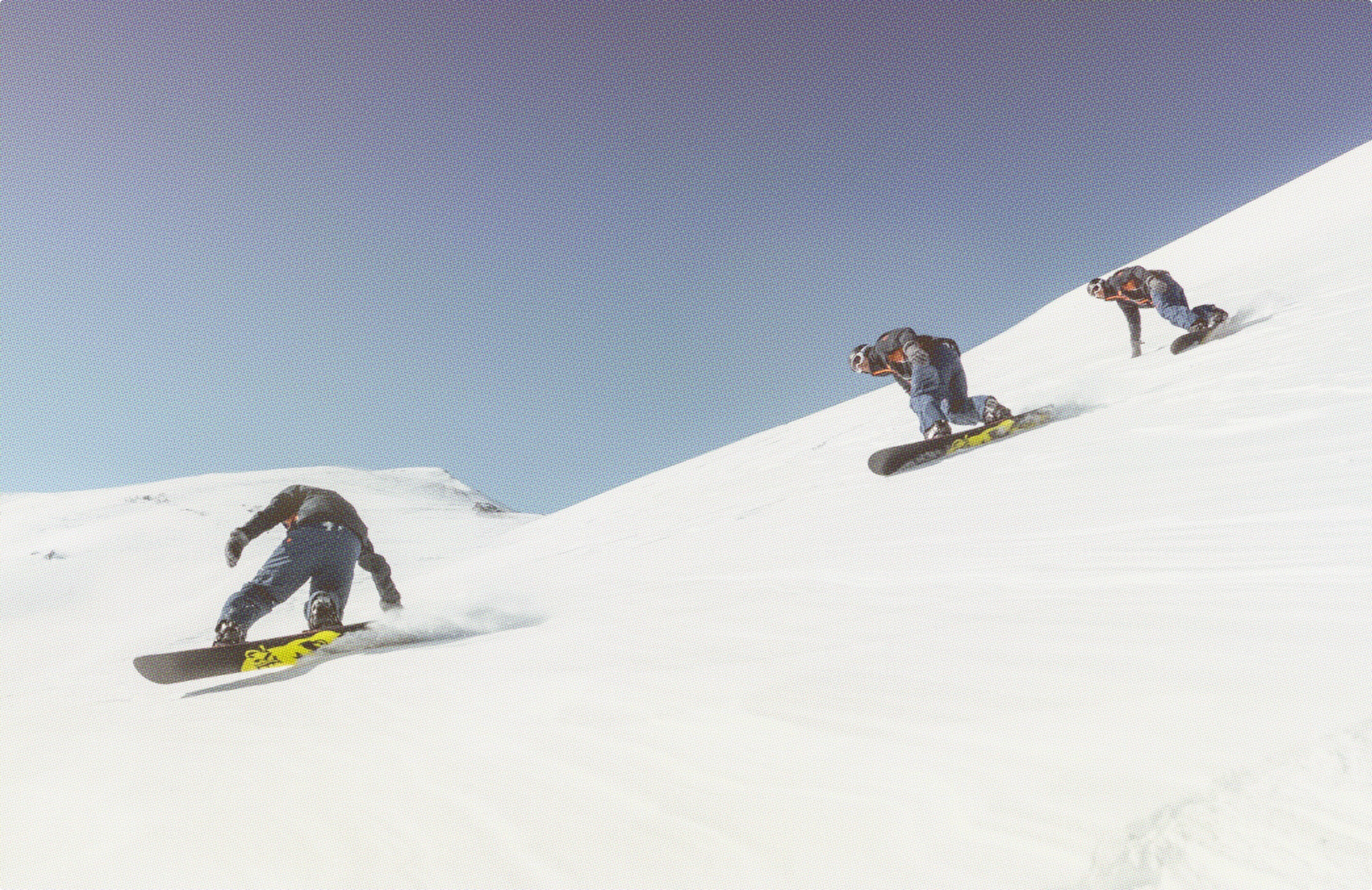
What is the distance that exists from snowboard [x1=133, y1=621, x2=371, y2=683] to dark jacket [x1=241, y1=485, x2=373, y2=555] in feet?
2.74

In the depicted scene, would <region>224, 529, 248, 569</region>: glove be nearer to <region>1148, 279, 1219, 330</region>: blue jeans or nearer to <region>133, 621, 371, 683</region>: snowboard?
<region>133, 621, 371, 683</region>: snowboard

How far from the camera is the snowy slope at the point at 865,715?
99 centimetres

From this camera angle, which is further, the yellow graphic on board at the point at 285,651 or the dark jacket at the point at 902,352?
the dark jacket at the point at 902,352

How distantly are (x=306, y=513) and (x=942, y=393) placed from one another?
5334mm

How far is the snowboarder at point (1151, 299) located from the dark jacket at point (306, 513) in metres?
7.22

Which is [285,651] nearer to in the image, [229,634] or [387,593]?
[229,634]

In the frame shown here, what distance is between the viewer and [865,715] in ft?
4.74

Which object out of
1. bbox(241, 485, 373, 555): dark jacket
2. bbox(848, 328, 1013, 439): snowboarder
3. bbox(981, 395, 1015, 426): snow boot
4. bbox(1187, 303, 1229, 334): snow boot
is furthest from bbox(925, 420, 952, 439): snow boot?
bbox(241, 485, 373, 555): dark jacket

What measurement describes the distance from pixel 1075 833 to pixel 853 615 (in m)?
1.43

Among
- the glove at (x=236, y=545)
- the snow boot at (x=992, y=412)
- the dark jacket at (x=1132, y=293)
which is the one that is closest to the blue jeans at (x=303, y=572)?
the glove at (x=236, y=545)

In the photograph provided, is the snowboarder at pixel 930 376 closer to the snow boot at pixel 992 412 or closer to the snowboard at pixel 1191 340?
the snow boot at pixel 992 412

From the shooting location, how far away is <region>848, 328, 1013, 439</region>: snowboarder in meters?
6.20

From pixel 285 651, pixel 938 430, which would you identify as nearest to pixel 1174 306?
pixel 938 430

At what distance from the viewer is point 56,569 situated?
45.8 ft
